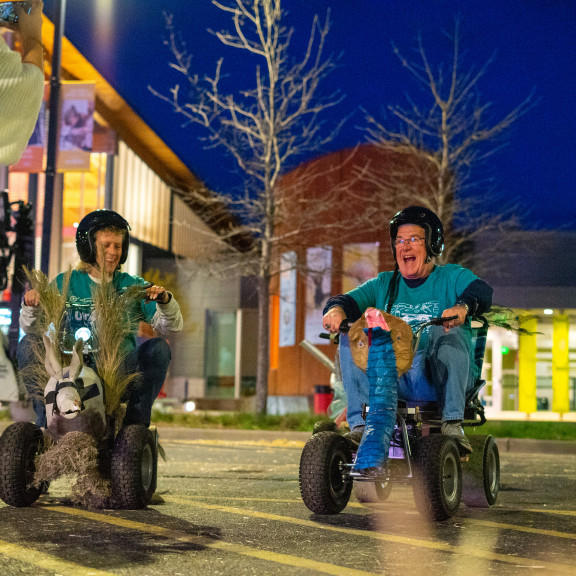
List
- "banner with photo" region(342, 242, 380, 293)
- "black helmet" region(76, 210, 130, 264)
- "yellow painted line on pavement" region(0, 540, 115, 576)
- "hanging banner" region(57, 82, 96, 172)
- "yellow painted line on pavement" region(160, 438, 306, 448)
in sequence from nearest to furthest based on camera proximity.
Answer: "yellow painted line on pavement" region(0, 540, 115, 576) → "black helmet" region(76, 210, 130, 264) → "yellow painted line on pavement" region(160, 438, 306, 448) → "hanging banner" region(57, 82, 96, 172) → "banner with photo" region(342, 242, 380, 293)

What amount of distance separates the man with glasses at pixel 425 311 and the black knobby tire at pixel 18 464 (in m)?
1.73

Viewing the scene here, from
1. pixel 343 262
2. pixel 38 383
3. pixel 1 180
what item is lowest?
pixel 38 383

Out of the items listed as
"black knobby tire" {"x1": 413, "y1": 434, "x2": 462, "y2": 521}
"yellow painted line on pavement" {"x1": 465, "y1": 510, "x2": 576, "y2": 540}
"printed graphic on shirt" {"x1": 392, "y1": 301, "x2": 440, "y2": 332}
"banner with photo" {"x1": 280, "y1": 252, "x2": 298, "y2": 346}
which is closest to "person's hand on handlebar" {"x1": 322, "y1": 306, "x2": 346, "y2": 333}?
"printed graphic on shirt" {"x1": 392, "y1": 301, "x2": 440, "y2": 332}

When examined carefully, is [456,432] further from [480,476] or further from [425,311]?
[425,311]

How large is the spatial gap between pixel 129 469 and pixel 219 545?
1.22 meters

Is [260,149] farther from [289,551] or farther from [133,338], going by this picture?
[289,551]

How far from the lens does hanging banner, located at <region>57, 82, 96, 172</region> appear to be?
800 inches

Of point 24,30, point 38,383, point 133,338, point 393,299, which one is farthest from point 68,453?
point 24,30

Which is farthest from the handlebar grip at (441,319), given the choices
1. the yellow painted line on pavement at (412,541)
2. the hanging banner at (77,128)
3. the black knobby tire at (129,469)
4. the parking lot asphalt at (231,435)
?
the hanging banner at (77,128)

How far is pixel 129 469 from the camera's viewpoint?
5.29 meters

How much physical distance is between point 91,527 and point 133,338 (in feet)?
5.08

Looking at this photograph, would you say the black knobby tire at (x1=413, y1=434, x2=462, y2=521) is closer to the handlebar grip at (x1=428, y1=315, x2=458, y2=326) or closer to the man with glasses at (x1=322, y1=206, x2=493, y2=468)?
the man with glasses at (x1=322, y1=206, x2=493, y2=468)

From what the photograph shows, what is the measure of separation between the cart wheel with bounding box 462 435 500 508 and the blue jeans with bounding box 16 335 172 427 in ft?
6.20

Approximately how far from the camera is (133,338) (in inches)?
234
